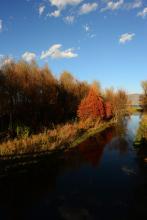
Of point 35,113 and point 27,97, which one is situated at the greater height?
point 27,97

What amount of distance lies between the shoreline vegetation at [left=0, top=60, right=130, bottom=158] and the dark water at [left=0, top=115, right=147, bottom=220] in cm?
352

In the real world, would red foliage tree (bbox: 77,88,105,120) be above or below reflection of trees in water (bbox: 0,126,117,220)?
above

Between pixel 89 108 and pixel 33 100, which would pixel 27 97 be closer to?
pixel 33 100

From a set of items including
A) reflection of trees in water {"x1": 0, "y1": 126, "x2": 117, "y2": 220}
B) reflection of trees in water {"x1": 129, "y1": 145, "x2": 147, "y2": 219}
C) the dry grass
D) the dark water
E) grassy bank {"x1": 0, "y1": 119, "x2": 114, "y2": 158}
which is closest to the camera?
reflection of trees in water {"x1": 129, "y1": 145, "x2": 147, "y2": 219}

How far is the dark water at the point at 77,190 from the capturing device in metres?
9.80

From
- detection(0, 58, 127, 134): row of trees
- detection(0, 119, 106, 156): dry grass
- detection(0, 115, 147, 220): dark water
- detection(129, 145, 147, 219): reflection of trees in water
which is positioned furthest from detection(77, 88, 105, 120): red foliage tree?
detection(129, 145, 147, 219): reflection of trees in water

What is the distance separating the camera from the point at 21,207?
33.7 ft

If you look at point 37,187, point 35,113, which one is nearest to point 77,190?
point 37,187

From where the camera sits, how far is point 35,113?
35.5 metres

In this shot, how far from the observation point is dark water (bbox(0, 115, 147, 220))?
980 centimetres

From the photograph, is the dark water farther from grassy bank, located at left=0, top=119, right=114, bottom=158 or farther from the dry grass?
the dry grass

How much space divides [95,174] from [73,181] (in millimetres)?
1961

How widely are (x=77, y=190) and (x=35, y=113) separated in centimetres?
2418

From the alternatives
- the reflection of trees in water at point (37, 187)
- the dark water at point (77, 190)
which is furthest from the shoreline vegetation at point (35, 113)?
the dark water at point (77, 190)
